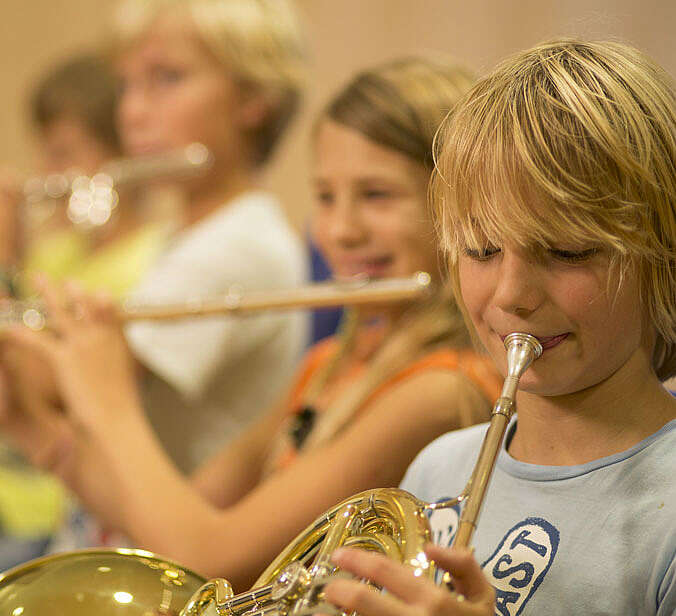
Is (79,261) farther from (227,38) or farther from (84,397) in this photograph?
(84,397)

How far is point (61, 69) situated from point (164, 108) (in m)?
0.54

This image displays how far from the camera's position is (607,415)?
0.58 m

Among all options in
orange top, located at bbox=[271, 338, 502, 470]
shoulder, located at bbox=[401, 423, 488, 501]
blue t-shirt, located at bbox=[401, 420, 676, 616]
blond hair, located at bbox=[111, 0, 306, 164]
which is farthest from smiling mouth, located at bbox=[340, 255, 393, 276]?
blond hair, located at bbox=[111, 0, 306, 164]

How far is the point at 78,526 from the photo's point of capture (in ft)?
4.37

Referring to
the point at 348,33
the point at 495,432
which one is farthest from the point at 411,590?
the point at 348,33

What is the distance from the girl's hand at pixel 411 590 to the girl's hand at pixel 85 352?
718mm

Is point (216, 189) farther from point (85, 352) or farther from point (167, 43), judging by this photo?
point (85, 352)

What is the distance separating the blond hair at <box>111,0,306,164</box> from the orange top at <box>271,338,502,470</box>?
56 cm

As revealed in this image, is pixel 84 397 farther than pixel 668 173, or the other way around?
pixel 84 397

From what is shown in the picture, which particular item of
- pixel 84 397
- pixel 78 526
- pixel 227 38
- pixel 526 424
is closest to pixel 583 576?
pixel 526 424

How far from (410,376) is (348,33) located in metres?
1.43

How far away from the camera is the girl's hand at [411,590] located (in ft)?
1.45

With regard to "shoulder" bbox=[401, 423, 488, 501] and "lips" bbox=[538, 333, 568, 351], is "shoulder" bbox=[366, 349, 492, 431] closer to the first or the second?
"shoulder" bbox=[401, 423, 488, 501]

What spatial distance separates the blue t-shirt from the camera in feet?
1.74
